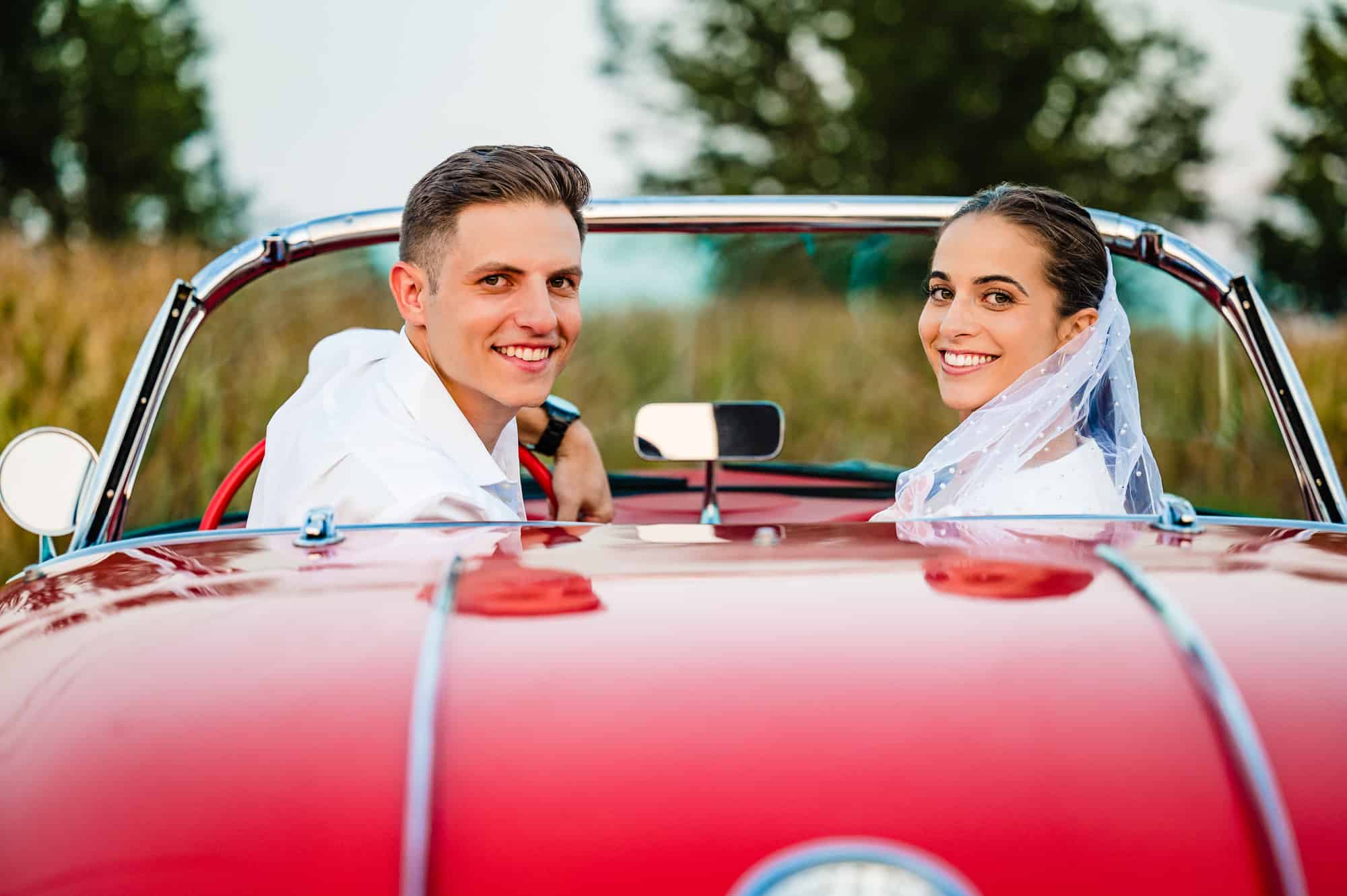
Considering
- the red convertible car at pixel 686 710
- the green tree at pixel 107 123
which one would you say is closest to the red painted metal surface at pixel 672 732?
the red convertible car at pixel 686 710

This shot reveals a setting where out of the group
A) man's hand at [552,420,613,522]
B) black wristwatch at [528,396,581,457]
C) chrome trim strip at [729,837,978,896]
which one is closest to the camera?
chrome trim strip at [729,837,978,896]

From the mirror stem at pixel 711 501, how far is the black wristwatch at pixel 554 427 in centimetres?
29

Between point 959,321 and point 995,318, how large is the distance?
6 cm

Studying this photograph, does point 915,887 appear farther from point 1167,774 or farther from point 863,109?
point 863,109

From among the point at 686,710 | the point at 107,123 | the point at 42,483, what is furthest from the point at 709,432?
the point at 107,123

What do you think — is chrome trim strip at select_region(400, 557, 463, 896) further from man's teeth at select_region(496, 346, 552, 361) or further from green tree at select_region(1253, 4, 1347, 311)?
green tree at select_region(1253, 4, 1347, 311)

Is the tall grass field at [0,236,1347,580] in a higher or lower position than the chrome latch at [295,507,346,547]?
higher

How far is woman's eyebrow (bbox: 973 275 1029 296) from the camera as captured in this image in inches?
96.3

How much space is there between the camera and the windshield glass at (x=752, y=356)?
2.69 meters

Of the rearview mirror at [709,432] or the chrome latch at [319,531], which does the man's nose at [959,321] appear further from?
the chrome latch at [319,531]

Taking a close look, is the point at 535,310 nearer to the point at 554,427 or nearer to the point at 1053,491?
the point at 554,427

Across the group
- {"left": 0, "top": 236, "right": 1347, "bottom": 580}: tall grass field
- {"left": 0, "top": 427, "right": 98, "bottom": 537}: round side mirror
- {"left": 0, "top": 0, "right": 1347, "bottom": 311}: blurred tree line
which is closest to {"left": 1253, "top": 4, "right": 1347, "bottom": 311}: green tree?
{"left": 0, "top": 0, "right": 1347, "bottom": 311}: blurred tree line

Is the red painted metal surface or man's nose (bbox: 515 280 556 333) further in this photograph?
man's nose (bbox: 515 280 556 333)

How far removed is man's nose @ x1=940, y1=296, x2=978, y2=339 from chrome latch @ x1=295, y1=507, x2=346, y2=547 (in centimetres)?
111
